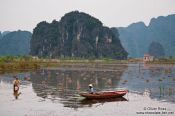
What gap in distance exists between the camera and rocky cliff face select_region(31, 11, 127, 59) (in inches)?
6777

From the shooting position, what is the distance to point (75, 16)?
180 metres

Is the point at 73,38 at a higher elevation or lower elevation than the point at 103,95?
higher

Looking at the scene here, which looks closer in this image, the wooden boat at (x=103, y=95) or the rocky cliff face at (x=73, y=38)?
the wooden boat at (x=103, y=95)

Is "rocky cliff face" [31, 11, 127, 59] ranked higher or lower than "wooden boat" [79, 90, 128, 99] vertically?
higher

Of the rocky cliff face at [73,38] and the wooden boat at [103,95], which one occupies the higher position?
the rocky cliff face at [73,38]

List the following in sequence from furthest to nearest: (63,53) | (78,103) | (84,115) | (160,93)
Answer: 1. (63,53)
2. (160,93)
3. (78,103)
4. (84,115)

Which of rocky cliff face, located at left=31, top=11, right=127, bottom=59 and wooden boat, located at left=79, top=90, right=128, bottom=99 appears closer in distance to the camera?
wooden boat, located at left=79, top=90, right=128, bottom=99

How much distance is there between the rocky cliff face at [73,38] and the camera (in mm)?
172125

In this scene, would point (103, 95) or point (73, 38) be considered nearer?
point (103, 95)

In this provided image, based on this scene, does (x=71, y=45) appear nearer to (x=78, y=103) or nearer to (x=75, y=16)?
(x=75, y=16)

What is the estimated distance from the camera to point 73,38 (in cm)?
17462

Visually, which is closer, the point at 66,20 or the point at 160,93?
the point at 160,93

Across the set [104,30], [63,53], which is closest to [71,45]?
[63,53]

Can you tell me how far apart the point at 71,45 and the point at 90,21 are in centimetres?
1495
